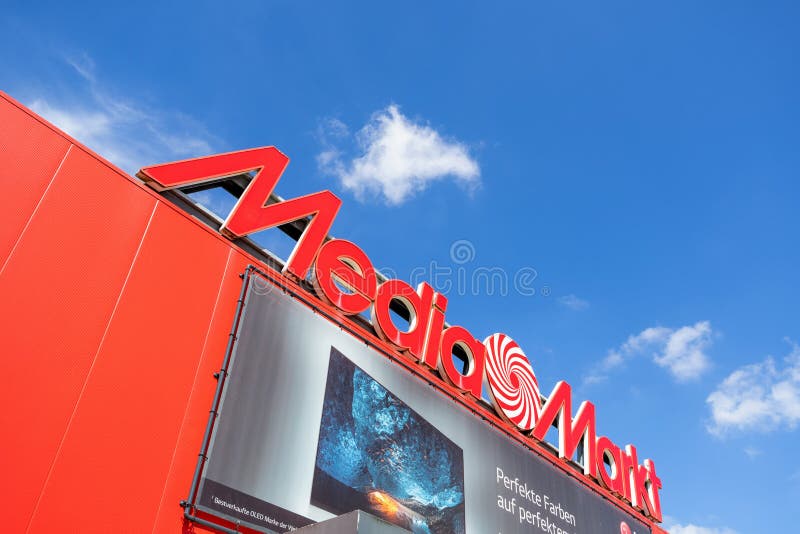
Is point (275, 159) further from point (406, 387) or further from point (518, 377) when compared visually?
point (518, 377)

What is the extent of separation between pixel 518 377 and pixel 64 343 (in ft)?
45.3

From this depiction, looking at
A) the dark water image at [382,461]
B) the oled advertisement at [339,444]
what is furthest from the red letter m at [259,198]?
the dark water image at [382,461]

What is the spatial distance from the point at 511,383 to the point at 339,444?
28.2 feet

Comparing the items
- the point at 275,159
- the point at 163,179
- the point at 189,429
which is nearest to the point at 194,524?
the point at 189,429

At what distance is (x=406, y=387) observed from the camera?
14.3 meters

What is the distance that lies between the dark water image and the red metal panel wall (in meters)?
2.51

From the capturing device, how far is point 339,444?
460 inches

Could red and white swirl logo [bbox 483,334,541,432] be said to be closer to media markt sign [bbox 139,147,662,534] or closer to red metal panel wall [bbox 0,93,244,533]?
media markt sign [bbox 139,147,662,534]

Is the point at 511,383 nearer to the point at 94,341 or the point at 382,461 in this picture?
the point at 382,461

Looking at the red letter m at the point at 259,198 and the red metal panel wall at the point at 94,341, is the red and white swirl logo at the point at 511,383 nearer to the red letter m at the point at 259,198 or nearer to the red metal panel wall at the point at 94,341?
the red letter m at the point at 259,198

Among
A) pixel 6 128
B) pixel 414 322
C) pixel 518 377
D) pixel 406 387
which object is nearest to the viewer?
pixel 6 128

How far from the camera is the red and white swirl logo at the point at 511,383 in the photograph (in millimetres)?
18156

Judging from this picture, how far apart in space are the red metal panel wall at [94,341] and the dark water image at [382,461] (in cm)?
251

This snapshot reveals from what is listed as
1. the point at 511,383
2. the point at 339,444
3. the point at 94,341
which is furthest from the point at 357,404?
the point at 511,383
